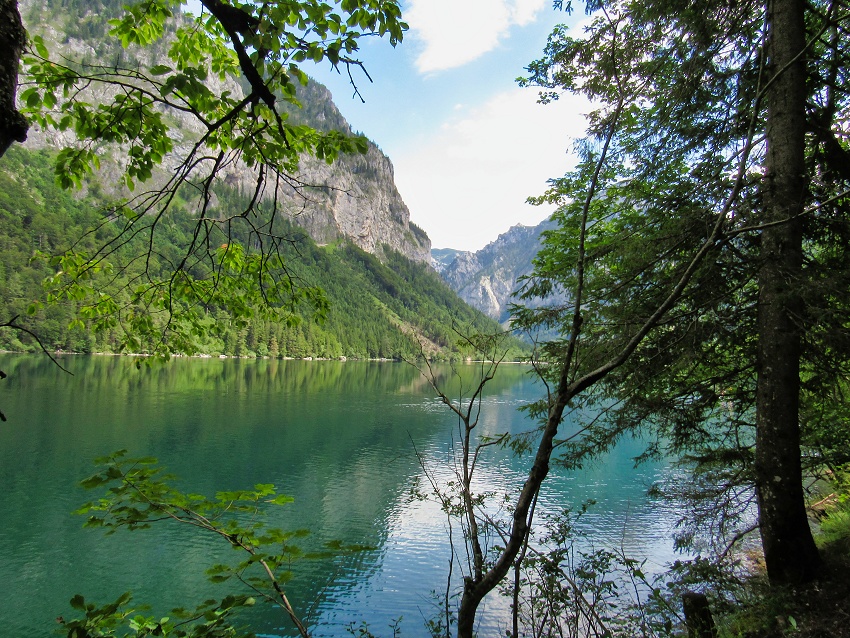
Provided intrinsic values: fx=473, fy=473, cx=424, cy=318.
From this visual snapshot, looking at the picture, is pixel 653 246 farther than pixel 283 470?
No

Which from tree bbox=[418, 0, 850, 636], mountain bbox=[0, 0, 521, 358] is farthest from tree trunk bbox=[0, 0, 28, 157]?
tree bbox=[418, 0, 850, 636]

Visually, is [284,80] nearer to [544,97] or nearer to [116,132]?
[116,132]

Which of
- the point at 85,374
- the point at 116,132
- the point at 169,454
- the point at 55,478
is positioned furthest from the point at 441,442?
the point at 85,374

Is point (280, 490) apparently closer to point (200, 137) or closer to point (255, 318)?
point (200, 137)

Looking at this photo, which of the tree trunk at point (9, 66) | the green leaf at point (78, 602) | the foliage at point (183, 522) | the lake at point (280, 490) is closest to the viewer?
the tree trunk at point (9, 66)

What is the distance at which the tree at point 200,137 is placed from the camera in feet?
7.27

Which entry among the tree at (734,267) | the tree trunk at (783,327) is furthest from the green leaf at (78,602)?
the tree trunk at (783,327)

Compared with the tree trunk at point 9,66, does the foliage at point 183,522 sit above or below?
below

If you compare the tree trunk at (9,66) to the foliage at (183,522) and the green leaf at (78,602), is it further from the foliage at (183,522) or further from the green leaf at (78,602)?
the green leaf at (78,602)

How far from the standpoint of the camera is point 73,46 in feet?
550

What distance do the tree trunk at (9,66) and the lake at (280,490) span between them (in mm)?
5091

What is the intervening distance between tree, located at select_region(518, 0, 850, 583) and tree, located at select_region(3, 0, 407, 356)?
2074 mm

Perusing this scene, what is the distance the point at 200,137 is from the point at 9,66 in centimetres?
126

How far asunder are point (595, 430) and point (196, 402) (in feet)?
112
